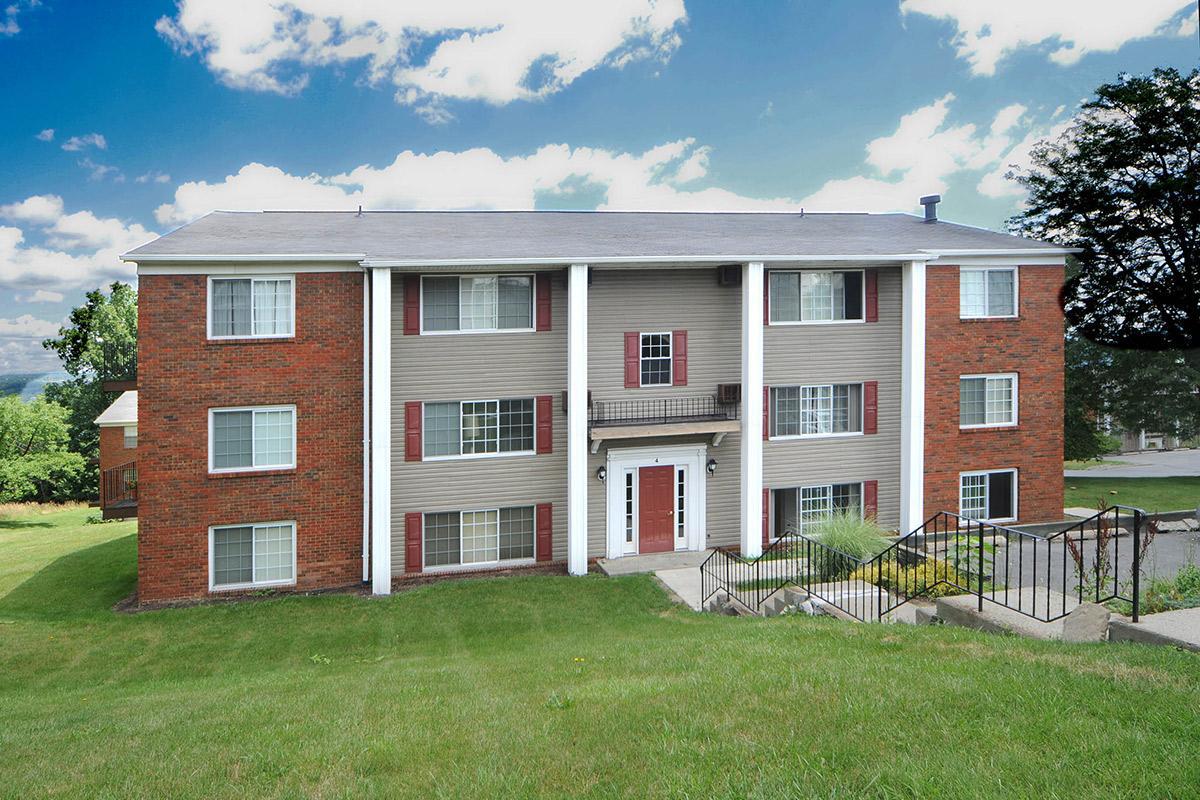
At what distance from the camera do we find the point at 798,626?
9.16 meters

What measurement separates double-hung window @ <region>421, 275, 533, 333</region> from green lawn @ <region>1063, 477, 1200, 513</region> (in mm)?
16110

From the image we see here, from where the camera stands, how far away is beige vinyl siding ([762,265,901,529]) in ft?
56.5

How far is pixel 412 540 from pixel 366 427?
104 inches

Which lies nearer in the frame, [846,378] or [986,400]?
[846,378]

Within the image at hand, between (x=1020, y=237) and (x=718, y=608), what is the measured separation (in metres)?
13.3

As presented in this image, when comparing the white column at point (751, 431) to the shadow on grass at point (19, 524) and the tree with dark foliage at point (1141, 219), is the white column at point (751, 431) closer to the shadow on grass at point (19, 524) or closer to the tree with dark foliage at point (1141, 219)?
the tree with dark foliage at point (1141, 219)

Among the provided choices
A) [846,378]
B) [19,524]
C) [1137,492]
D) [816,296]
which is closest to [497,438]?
[816,296]

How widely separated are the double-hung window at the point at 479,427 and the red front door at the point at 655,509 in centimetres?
276

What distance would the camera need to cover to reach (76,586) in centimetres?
1584

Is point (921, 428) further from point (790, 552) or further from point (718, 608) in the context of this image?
point (718, 608)

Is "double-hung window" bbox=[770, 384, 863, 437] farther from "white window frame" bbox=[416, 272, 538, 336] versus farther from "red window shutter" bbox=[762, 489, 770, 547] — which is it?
"white window frame" bbox=[416, 272, 538, 336]

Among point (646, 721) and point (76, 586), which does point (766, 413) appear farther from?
point (76, 586)

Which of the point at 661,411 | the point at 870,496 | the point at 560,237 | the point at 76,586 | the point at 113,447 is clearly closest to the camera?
the point at 76,586

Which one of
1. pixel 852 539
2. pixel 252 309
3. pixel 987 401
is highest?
pixel 252 309
